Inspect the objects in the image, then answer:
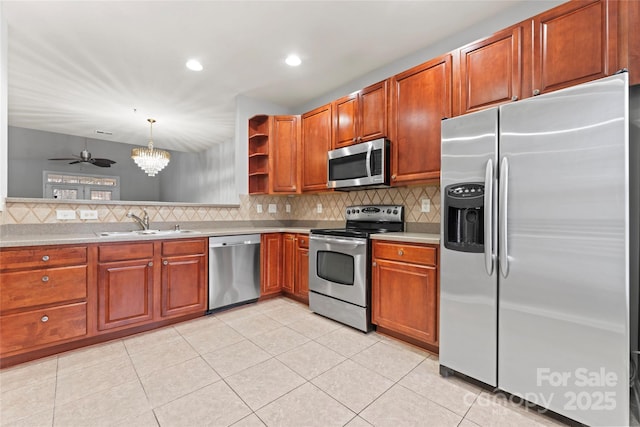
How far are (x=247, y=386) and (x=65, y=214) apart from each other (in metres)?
2.32

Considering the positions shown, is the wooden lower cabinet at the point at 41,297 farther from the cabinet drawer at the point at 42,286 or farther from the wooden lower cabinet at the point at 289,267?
the wooden lower cabinet at the point at 289,267

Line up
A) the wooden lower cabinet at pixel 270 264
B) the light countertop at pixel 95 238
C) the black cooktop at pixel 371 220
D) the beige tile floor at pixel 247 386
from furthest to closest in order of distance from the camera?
the wooden lower cabinet at pixel 270 264
the black cooktop at pixel 371 220
the light countertop at pixel 95 238
the beige tile floor at pixel 247 386

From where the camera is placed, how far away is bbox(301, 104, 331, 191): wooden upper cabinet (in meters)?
3.29

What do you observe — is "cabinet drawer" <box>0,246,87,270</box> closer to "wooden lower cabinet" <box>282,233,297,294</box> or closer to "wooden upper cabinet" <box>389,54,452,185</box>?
"wooden lower cabinet" <box>282,233,297,294</box>

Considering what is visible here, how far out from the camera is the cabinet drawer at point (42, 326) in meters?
1.95

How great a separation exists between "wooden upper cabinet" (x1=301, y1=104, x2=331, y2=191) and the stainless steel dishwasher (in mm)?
934

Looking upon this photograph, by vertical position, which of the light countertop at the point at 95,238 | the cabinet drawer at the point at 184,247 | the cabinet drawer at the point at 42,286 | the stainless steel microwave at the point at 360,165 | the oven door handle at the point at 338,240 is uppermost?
the stainless steel microwave at the point at 360,165

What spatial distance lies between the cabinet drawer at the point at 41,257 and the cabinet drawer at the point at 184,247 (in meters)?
0.59

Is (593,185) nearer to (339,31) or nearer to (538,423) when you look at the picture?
(538,423)

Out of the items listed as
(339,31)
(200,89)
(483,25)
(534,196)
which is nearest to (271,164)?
(200,89)

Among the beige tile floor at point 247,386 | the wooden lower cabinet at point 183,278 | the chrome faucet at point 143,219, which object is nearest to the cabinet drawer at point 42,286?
the beige tile floor at point 247,386

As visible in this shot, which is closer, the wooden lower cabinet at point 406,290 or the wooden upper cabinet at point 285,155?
the wooden lower cabinet at point 406,290

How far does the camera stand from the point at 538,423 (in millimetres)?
1468

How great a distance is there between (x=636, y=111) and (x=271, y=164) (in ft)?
10.5
